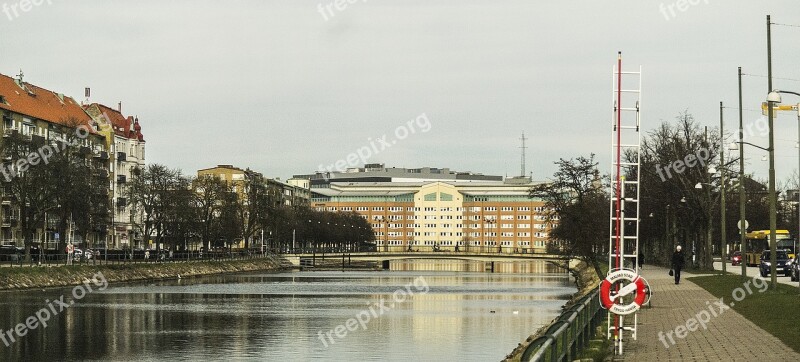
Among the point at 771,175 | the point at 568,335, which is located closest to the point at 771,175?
the point at 771,175

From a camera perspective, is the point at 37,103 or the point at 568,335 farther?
the point at 37,103

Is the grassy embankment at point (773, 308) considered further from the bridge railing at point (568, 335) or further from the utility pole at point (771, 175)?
the bridge railing at point (568, 335)

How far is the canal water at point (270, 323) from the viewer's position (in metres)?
47.7

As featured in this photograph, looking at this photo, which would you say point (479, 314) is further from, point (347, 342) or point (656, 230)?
point (656, 230)

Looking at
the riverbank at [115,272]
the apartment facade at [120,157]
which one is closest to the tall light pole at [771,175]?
the riverbank at [115,272]

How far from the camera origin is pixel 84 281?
326ft

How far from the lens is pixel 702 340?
30.2 meters

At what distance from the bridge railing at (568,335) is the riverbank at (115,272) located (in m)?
61.2

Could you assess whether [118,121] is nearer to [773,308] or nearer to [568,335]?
[773,308]

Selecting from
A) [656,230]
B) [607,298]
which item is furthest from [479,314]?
[656,230]

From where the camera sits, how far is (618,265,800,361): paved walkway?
2647 centimetres

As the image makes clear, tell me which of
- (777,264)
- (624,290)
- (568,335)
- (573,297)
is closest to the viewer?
(568,335)

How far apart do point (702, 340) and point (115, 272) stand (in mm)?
84918

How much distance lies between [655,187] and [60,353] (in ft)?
200
